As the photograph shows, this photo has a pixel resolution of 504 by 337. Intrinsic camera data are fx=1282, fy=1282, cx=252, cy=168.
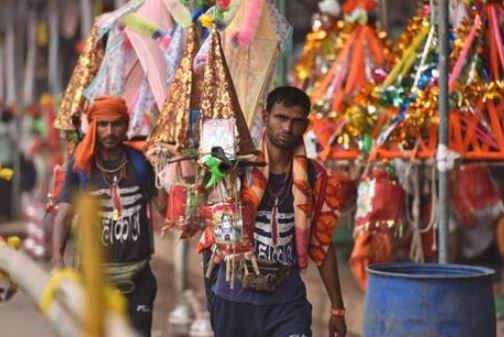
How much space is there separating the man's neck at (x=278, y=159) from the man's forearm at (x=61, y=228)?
4.57ft

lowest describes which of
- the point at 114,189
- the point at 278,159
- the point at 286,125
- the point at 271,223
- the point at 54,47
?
the point at 271,223

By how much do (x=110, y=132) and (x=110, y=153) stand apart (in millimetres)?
132

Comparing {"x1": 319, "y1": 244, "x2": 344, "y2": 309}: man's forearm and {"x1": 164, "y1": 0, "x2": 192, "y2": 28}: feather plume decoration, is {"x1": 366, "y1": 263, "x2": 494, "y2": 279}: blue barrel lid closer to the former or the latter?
{"x1": 319, "y1": 244, "x2": 344, "y2": 309}: man's forearm

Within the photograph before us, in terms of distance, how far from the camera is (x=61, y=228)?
629cm

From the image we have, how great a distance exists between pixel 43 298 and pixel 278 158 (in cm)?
254

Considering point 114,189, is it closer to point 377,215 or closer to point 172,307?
point 377,215

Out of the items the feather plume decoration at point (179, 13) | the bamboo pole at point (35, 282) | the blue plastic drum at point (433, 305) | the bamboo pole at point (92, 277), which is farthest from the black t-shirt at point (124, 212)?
the bamboo pole at point (92, 277)

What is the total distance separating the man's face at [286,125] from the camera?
206 inches

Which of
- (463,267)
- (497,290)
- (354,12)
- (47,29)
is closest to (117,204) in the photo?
(463,267)

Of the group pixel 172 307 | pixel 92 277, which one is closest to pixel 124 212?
pixel 92 277

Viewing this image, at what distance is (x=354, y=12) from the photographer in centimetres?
874

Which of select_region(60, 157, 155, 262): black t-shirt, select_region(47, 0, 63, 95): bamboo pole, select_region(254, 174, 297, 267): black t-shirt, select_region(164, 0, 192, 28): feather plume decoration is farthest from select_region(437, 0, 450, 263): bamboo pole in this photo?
select_region(47, 0, 63, 95): bamboo pole

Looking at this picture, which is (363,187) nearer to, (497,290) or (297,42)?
(497,290)

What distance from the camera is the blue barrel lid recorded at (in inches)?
204
